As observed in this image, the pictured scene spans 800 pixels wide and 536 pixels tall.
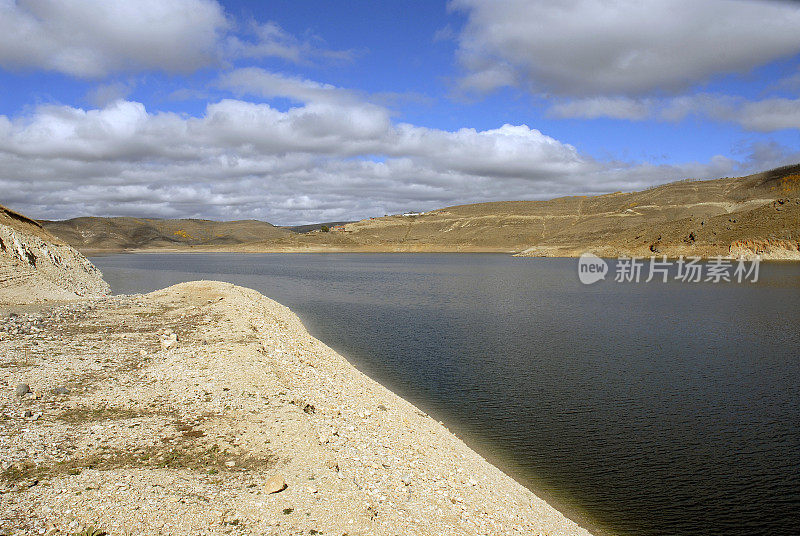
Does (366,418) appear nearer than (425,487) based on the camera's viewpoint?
No

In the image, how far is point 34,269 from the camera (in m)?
26.2

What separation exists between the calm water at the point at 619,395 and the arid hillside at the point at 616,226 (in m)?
50.2

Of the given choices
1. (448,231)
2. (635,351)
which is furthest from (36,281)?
(448,231)

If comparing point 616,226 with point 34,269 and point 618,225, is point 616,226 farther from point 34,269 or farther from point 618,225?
point 34,269

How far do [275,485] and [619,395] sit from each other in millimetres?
9690

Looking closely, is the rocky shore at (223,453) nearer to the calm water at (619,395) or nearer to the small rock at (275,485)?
the small rock at (275,485)

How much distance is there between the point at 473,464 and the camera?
8.09 metres

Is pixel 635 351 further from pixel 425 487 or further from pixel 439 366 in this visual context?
pixel 425 487

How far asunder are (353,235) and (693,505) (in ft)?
444

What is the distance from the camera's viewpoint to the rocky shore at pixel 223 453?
5.48 meters

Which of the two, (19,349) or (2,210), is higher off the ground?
(2,210)

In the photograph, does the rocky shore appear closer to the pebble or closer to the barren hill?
the pebble

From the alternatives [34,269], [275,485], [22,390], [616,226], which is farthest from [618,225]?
[275,485]

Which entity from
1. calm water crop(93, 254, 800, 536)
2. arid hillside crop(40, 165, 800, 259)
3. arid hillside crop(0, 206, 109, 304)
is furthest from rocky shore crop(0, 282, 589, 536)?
arid hillside crop(40, 165, 800, 259)
